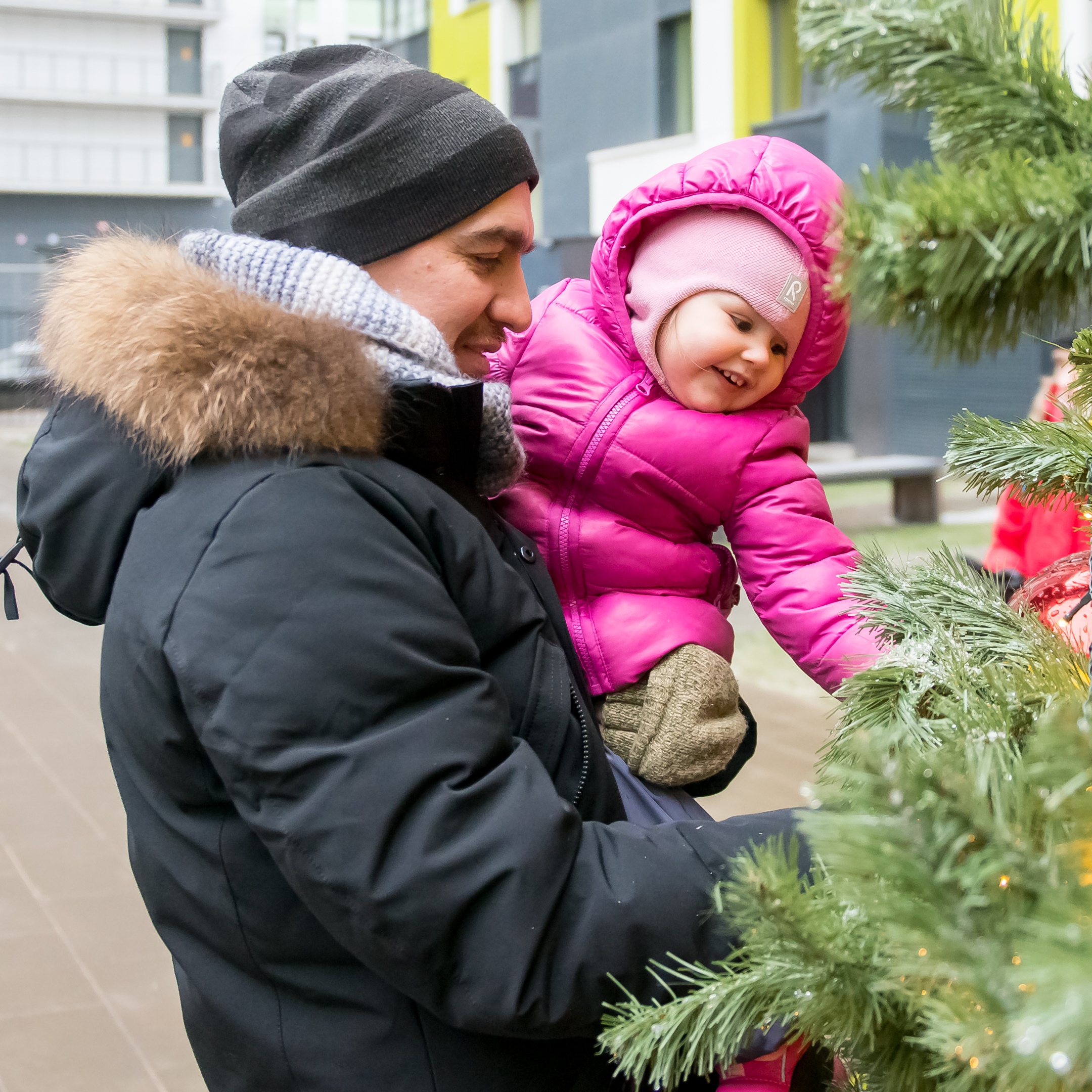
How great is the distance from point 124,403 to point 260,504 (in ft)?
0.56

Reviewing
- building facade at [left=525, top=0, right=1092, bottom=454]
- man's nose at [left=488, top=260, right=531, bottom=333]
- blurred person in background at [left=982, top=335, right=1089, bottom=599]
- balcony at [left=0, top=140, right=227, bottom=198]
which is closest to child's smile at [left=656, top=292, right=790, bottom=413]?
man's nose at [left=488, top=260, right=531, bottom=333]

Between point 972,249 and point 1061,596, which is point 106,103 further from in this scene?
point 972,249

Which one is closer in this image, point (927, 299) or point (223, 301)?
point (927, 299)

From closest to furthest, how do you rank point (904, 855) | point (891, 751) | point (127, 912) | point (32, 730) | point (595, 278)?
1. point (904, 855)
2. point (891, 751)
3. point (595, 278)
4. point (127, 912)
5. point (32, 730)

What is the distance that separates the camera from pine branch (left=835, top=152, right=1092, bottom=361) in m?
0.56

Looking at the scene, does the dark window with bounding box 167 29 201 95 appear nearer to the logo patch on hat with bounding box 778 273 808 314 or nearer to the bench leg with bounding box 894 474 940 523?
the bench leg with bounding box 894 474 940 523

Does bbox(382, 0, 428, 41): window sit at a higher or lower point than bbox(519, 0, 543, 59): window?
higher

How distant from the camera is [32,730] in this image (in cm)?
490

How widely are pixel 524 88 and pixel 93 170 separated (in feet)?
66.2

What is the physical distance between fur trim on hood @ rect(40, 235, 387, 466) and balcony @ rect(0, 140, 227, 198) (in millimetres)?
33318

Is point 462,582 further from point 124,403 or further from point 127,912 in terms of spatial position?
point 127,912

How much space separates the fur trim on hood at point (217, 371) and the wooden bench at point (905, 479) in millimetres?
8115

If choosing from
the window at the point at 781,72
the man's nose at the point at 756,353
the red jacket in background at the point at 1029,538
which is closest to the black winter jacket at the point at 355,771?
the man's nose at the point at 756,353

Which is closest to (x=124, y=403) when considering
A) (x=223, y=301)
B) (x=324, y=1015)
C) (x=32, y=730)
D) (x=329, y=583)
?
(x=223, y=301)
